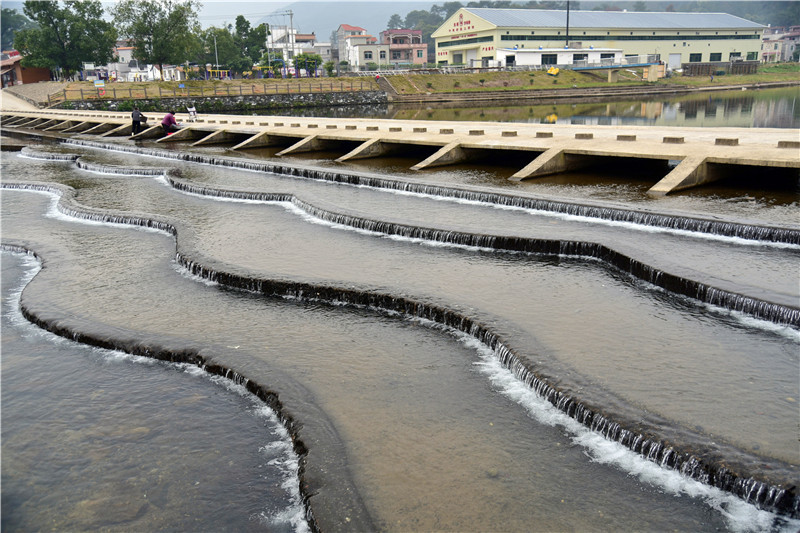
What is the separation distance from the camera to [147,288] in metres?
11.7

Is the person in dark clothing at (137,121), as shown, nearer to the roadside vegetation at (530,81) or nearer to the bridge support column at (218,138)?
the bridge support column at (218,138)

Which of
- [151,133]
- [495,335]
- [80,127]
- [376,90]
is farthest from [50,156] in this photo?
[376,90]

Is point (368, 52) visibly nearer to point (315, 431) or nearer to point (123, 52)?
point (123, 52)

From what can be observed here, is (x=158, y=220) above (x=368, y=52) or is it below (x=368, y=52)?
below

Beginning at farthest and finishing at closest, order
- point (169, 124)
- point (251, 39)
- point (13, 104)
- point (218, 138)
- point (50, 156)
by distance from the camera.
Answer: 1. point (251, 39)
2. point (13, 104)
3. point (169, 124)
4. point (218, 138)
5. point (50, 156)

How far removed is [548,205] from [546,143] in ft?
19.5

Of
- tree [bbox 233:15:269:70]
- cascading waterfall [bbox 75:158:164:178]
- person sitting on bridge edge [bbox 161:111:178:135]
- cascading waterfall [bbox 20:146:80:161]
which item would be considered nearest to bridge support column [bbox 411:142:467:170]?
cascading waterfall [bbox 75:158:164:178]

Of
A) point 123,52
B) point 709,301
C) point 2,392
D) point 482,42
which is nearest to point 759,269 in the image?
point 709,301

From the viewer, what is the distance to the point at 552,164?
19391 millimetres

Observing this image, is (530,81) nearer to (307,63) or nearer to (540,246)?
(307,63)

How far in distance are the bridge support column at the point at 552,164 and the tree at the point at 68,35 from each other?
250 ft

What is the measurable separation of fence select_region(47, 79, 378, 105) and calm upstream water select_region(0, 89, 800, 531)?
59.4 m

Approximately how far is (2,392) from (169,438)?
2939mm

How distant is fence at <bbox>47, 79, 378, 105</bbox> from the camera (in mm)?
66375
